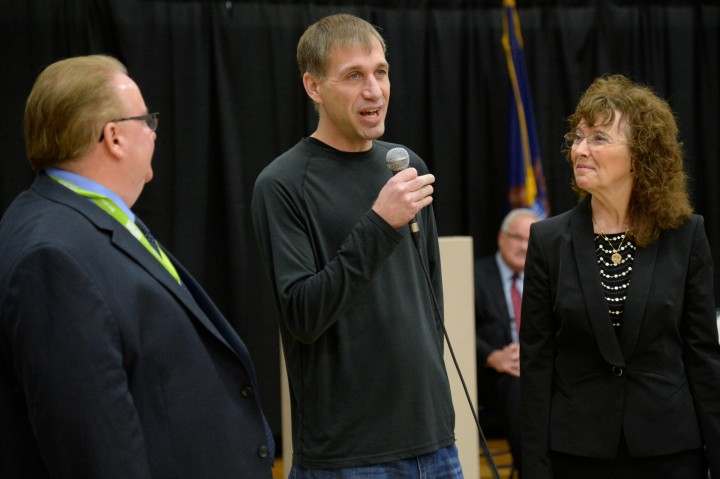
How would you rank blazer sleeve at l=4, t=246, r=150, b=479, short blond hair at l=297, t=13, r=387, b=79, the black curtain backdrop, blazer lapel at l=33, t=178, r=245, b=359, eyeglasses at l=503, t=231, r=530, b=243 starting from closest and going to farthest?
blazer sleeve at l=4, t=246, r=150, b=479, blazer lapel at l=33, t=178, r=245, b=359, short blond hair at l=297, t=13, r=387, b=79, eyeglasses at l=503, t=231, r=530, b=243, the black curtain backdrop

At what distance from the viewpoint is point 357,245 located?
1901 millimetres

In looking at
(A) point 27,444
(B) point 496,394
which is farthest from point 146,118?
(B) point 496,394

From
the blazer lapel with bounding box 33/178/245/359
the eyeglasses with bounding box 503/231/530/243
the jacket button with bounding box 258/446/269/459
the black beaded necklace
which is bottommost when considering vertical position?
the jacket button with bounding box 258/446/269/459

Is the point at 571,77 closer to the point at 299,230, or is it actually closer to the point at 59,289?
the point at 299,230

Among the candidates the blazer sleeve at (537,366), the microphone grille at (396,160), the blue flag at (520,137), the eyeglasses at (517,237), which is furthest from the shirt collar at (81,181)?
the blue flag at (520,137)

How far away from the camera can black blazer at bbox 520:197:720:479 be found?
229 centimetres

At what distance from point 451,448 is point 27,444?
0.98 metres

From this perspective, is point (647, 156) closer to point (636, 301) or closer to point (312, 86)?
point (636, 301)

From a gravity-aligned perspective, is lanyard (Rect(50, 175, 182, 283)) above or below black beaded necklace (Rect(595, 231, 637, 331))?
above

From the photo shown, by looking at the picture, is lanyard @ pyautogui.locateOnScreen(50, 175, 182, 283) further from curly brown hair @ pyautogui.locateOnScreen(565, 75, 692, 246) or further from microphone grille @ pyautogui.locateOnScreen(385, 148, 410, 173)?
curly brown hair @ pyautogui.locateOnScreen(565, 75, 692, 246)

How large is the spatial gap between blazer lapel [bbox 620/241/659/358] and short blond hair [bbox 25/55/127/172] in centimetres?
139

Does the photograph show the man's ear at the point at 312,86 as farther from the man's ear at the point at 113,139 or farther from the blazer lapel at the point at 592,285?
the blazer lapel at the point at 592,285

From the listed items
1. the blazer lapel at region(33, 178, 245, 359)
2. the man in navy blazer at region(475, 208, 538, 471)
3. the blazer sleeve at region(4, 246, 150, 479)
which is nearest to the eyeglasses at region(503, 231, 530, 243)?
the man in navy blazer at region(475, 208, 538, 471)

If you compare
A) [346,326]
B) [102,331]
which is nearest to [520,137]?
[346,326]
